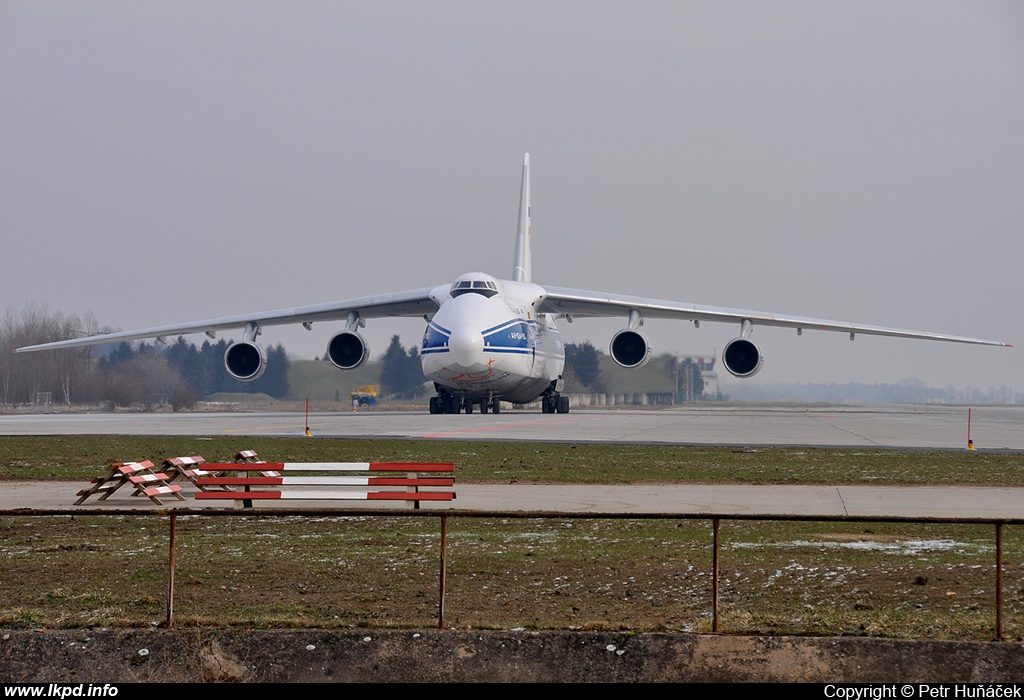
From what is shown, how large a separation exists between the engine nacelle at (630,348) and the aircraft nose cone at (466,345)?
6.43 m

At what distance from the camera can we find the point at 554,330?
45.3 metres

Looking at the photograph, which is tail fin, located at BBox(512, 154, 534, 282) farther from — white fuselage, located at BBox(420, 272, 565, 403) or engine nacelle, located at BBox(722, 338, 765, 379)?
engine nacelle, located at BBox(722, 338, 765, 379)

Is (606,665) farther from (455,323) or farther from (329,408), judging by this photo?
(329,408)

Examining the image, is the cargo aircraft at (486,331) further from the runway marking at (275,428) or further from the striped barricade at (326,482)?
the striped barricade at (326,482)

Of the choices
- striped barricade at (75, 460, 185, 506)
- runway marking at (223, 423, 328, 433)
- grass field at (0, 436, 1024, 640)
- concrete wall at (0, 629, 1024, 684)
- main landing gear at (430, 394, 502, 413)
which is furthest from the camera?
main landing gear at (430, 394, 502, 413)

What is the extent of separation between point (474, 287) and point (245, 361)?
847cm

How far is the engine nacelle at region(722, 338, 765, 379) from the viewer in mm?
37688

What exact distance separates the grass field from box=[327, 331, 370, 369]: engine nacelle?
2622 cm

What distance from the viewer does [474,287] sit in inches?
1462

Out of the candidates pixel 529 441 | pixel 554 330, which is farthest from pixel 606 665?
pixel 554 330

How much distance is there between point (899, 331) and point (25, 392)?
47589mm

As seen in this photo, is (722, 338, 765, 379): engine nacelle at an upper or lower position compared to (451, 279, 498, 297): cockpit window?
lower

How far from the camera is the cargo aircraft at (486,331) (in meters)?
35.4

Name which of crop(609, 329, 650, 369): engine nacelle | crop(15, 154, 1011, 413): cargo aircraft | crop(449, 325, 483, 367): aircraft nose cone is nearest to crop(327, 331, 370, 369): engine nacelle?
crop(15, 154, 1011, 413): cargo aircraft
